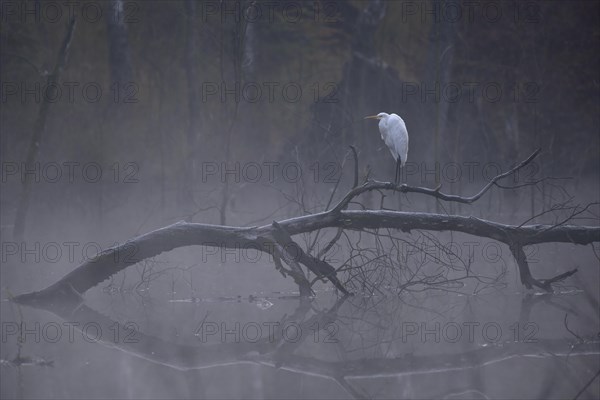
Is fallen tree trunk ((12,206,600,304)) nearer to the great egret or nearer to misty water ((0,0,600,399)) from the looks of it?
misty water ((0,0,600,399))

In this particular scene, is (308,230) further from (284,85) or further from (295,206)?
(284,85)

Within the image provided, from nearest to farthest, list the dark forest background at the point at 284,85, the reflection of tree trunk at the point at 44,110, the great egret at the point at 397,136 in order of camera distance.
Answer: the great egret at the point at 397,136 < the reflection of tree trunk at the point at 44,110 < the dark forest background at the point at 284,85

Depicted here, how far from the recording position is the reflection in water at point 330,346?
16.7 ft

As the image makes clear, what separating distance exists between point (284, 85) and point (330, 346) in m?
Answer: 9.96

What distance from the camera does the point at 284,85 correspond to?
15.6 m

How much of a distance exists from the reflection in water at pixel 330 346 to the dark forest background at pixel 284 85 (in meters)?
7.17

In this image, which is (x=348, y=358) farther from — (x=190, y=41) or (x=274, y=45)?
(x=274, y=45)

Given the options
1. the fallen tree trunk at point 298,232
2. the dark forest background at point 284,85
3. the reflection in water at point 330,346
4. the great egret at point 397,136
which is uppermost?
the dark forest background at point 284,85

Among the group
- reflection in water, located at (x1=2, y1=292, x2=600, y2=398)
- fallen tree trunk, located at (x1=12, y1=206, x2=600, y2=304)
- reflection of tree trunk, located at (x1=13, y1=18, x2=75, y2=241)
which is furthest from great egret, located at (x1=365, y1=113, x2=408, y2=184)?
reflection of tree trunk, located at (x1=13, y1=18, x2=75, y2=241)

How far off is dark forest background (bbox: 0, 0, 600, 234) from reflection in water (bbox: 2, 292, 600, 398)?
717 centimetres

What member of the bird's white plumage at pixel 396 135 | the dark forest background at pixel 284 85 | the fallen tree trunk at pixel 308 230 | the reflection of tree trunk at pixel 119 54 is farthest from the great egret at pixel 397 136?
the reflection of tree trunk at pixel 119 54

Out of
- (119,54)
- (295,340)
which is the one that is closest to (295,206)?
(119,54)

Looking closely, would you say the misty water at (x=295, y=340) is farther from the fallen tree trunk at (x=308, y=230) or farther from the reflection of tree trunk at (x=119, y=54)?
the reflection of tree trunk at (x=119, y=54)

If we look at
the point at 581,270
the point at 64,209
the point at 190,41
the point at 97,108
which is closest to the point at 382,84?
the point at 190,41
